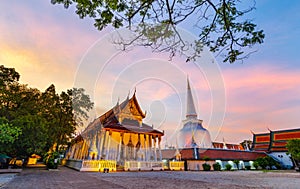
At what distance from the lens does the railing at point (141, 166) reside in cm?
1675

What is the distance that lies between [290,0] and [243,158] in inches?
1018

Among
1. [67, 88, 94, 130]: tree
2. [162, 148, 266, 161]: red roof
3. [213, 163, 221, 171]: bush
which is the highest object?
[67, 88, 94, 130]: tree

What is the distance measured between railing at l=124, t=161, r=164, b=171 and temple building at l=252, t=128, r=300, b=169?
20819mm

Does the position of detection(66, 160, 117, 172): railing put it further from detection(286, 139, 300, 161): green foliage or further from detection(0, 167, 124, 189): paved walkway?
detection(286, 139, 300, 161): green foliage

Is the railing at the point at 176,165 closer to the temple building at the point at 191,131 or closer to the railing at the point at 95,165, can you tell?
the railing at the point at 95,165

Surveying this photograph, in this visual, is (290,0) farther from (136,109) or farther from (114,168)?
(136,109)

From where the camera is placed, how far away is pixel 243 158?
2725 cm

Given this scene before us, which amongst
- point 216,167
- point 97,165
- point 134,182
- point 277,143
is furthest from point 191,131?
point 134,182

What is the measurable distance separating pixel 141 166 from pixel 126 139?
158 inches

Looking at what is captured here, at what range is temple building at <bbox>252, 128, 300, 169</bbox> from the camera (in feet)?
95.7

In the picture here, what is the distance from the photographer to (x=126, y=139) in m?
20.7

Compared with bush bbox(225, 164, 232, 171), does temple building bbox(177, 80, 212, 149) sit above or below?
above

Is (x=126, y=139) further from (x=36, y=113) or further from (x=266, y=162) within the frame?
(x=266, y=162)

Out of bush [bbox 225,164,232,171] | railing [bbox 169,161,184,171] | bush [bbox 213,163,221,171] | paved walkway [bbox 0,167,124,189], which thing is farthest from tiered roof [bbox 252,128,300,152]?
paved walkway [bbox 0,167,124,189]
